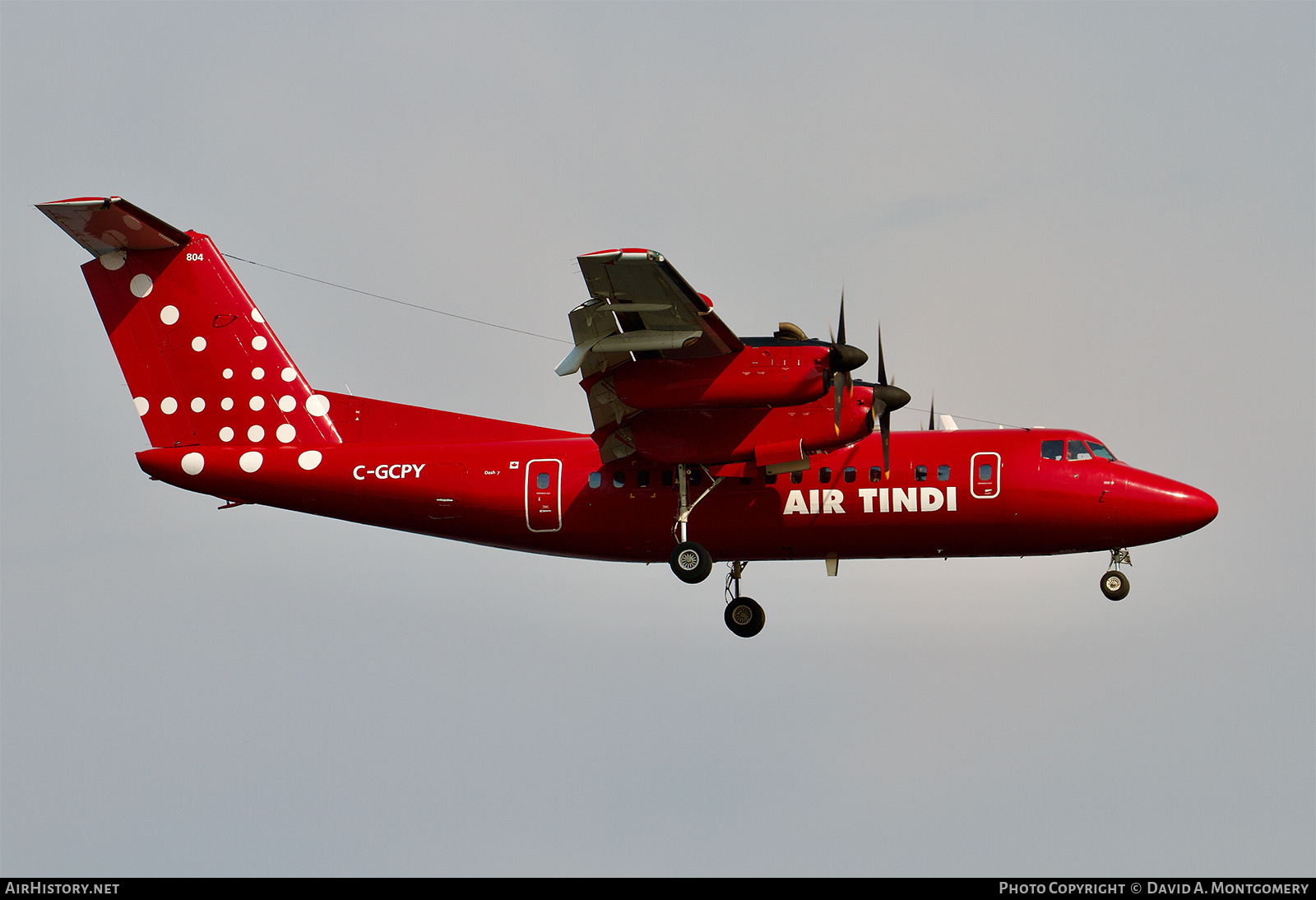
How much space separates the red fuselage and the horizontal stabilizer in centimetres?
353

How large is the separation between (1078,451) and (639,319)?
24.2ft

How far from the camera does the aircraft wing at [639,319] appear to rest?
19.1 m

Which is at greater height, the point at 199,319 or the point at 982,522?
the point at 199,319

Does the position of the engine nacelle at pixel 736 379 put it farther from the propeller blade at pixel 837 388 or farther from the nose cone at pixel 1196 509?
the nose cone at pixel 1196 509

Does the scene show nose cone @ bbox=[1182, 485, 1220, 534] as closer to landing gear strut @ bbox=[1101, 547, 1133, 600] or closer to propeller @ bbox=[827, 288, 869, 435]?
landing gear strut @ bbox=[1101, 547, 1133, 600]

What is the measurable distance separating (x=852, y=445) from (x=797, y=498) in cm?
128

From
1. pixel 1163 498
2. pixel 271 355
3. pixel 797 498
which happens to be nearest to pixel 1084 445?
pixel 1163 498

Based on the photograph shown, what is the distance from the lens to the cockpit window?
2188 centimetres

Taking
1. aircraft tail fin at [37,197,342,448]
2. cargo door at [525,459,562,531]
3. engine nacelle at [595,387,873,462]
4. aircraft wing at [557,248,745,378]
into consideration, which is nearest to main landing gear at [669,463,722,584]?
engine nacelle at [595,387,873,462]

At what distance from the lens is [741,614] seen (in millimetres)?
23250

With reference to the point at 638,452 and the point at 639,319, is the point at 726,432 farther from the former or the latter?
the point at 639,319

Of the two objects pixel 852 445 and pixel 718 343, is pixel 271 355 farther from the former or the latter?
pixel 852 445

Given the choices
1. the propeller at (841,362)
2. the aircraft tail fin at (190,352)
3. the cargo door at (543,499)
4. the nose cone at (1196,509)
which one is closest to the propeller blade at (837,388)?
the propeller at (841,362)

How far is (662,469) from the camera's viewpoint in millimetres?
22328
